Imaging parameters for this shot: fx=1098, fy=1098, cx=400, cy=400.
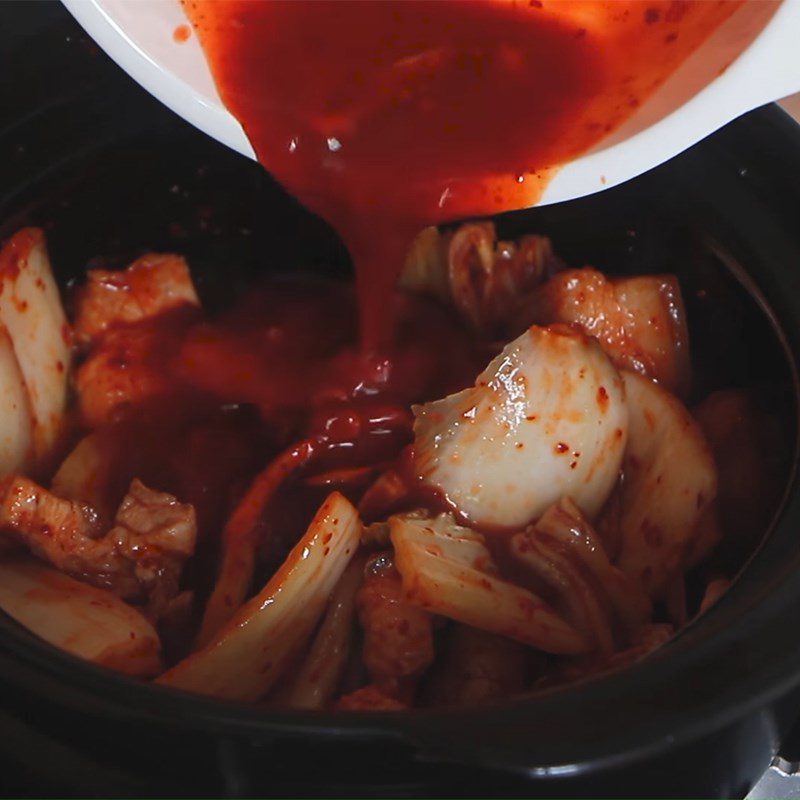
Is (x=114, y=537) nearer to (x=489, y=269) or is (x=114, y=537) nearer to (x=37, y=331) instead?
(x=37, y=331)

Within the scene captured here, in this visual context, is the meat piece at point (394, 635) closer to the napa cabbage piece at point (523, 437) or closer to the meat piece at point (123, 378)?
the napa cabbage piece at point (523, 437)

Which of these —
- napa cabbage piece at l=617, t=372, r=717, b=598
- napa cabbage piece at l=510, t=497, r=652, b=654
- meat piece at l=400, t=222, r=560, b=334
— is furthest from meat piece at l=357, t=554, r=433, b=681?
meat piece at l=400, t=222, r=560, b=334

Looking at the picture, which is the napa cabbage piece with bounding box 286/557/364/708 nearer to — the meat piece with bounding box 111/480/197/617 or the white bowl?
the meat piece with bounding box 111/480/197/617

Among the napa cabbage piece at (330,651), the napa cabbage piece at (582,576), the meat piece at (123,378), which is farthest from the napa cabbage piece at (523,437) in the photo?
the meat piece at (123,378)

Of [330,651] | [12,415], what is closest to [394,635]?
[330,651]

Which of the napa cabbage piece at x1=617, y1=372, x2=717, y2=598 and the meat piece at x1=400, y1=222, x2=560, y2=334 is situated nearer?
the napa cabbage piece at x1=617, y1=372, x2=717, y2=598

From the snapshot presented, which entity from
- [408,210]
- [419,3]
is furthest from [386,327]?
[419,3]
